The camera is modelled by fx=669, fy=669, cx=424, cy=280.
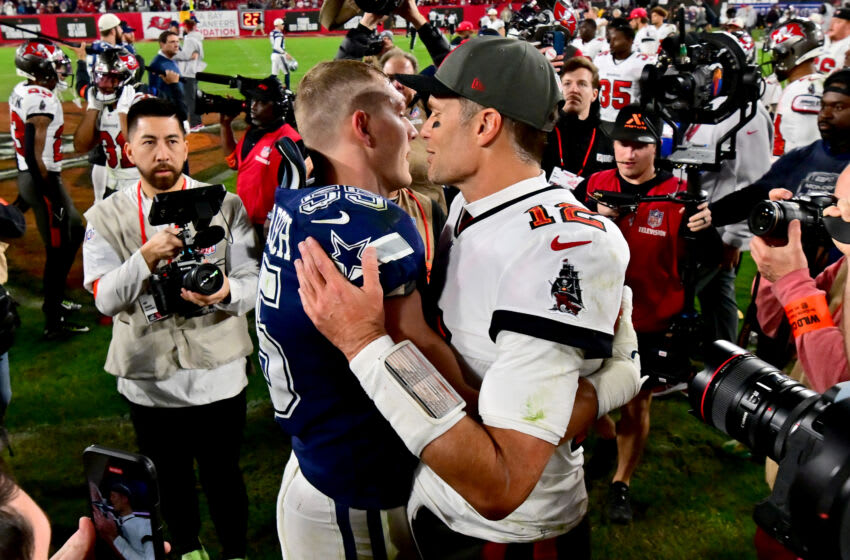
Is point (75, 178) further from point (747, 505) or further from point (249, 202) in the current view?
point (747, 505)

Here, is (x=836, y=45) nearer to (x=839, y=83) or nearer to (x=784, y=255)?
(x=839, y=83)

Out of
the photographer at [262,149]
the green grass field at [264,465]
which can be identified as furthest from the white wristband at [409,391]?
the photographer at [262,149]

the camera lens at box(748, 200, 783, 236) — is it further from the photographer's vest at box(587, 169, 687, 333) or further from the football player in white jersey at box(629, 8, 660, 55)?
the football player in white jersey at box(629, 8, 660, 55)

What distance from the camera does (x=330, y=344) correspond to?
1.64 m

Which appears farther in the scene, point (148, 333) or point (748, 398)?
point (148, 333)

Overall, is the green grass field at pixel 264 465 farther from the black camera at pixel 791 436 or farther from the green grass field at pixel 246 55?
the green grass field at pixel 246 55

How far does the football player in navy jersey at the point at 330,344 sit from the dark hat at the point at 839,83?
2.72 metres

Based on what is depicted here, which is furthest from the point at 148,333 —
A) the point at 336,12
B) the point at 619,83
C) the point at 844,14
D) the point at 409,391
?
the point at 844,14

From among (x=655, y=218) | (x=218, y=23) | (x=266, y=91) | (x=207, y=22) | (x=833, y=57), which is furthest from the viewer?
(x=218, y=23)

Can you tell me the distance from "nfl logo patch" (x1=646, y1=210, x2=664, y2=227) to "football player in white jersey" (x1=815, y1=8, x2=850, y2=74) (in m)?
5.42

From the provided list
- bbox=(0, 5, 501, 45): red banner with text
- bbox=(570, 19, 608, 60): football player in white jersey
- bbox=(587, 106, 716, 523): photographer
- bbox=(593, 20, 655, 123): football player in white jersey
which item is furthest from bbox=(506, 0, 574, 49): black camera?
bbox=(0, 5, 501, 45): red banner with text

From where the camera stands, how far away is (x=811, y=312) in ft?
6.49

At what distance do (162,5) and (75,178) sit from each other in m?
25.4

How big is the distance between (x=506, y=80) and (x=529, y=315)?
60cm
